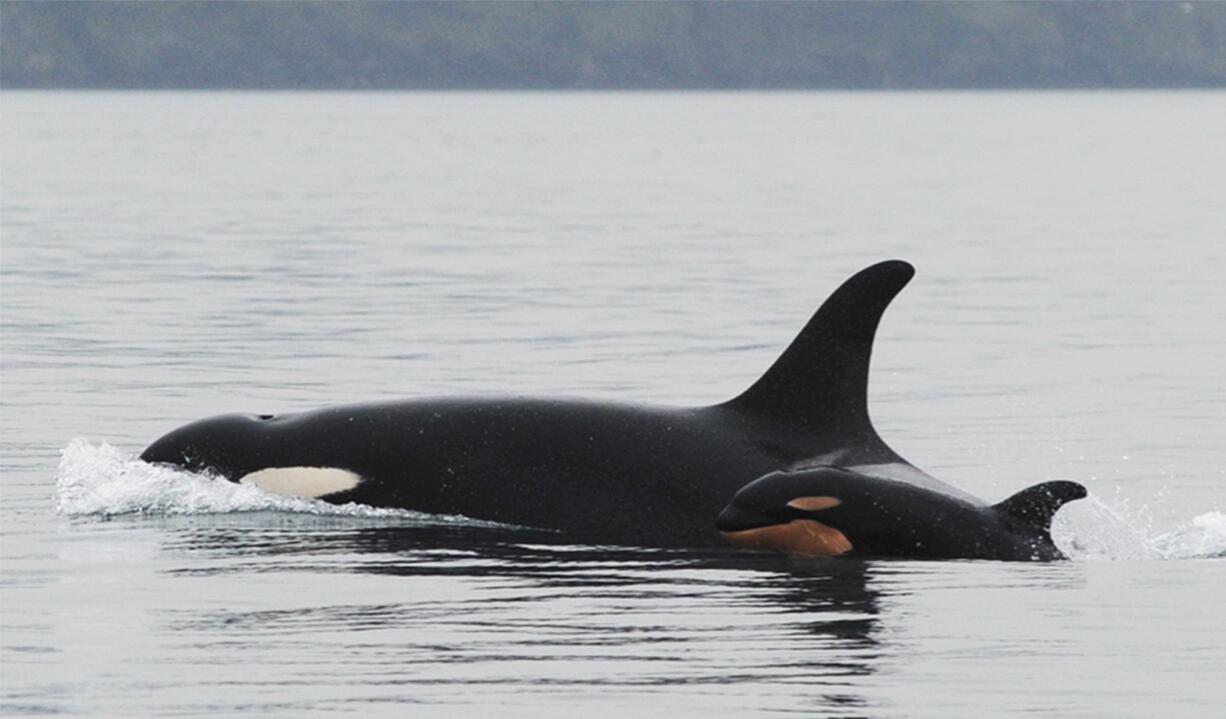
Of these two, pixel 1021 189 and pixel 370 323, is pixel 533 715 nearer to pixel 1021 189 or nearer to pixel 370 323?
pixel 370 323

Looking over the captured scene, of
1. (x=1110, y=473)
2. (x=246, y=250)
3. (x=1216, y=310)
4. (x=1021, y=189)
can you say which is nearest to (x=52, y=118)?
(x=1021, y=189)

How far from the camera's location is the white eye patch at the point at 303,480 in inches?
642

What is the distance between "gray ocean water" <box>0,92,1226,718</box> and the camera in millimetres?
11945

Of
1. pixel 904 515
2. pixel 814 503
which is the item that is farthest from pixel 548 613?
pixel 904 515

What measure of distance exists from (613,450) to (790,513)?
4.22 ft

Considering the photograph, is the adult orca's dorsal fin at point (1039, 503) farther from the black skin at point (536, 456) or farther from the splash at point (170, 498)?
the splash at point (170, 498)

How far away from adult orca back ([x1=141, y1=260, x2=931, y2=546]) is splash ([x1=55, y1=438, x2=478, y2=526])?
7 cm

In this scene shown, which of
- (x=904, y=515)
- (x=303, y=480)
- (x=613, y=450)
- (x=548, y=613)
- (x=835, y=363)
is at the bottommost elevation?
(x=548, y=613)

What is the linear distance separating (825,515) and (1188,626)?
226cm

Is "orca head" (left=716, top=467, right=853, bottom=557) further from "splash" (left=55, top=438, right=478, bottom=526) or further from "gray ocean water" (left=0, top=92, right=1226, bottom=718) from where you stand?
"splash" (left=55, top=438, right=478, bottom=526)

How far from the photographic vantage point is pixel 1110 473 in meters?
19.2

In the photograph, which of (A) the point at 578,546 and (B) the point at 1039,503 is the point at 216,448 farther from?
(B) the point at 1039,503

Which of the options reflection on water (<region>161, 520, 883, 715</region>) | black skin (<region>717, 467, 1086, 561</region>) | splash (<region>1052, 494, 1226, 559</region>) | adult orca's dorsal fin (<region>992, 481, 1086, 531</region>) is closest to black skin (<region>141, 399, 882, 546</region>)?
reflection on water (<region>161, 520, 883, 715</region>)

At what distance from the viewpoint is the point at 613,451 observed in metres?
15.9
